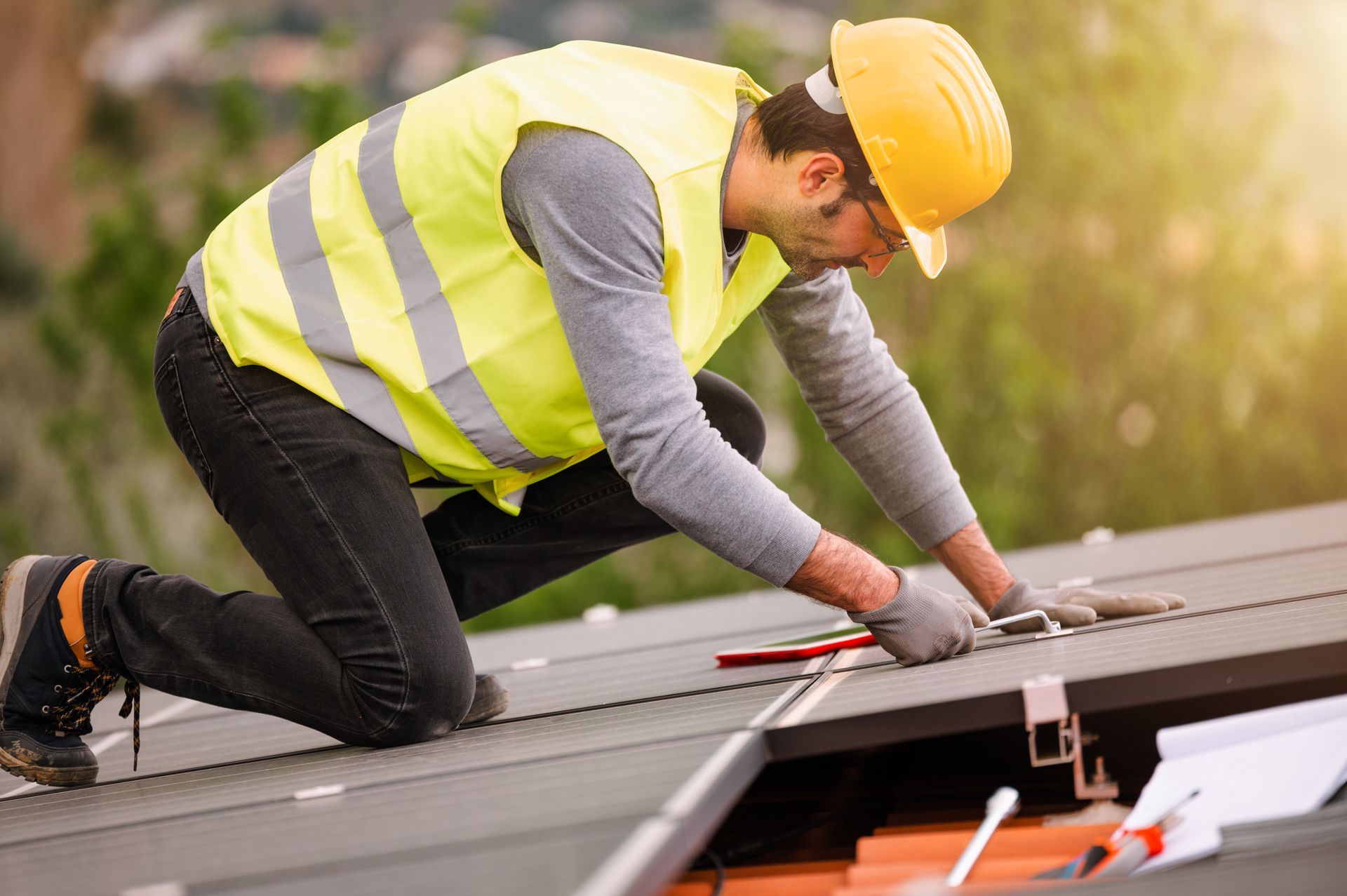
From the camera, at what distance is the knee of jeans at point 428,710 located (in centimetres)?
179

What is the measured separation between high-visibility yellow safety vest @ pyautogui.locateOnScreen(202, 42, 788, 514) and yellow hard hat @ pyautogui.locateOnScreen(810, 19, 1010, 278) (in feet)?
0.63

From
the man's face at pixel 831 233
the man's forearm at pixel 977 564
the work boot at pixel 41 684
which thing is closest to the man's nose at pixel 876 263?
the man's face at pixel 831 233

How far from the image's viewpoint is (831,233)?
5.78 ft

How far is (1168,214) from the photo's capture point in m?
5.82

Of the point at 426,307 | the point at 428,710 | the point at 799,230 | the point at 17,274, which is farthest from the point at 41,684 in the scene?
the point at 17,274

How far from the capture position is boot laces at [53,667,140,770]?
1819 mm

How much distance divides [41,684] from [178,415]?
426 millimetres

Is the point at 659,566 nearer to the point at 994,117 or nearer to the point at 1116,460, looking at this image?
the point at 1116,460

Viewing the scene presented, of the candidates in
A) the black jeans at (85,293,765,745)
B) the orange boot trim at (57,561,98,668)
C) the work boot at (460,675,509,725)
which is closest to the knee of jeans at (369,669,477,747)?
the black jeans at (85,293,765,745)

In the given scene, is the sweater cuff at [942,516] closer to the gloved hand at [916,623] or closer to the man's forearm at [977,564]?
the man's forearm at [977,564]

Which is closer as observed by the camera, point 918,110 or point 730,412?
point 918,110

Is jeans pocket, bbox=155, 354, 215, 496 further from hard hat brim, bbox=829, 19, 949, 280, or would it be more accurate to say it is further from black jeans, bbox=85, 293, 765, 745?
hard hat brim, bbox=829, 19, 949, 280

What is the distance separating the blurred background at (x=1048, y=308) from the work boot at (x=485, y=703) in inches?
135

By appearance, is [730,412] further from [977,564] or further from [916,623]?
[916,623]
